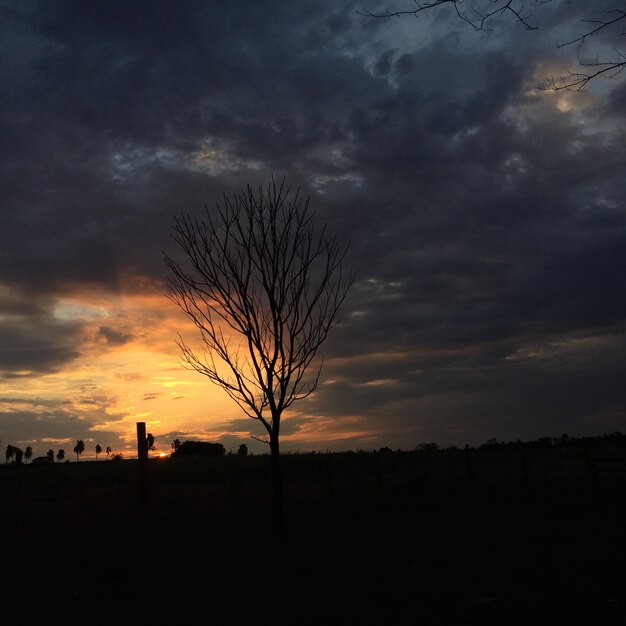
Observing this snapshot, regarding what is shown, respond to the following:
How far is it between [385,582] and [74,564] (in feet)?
22.1

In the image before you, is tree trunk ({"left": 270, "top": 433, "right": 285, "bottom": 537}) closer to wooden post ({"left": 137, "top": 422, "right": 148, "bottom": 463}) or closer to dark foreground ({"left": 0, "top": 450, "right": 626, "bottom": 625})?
dark foreground ({"left": 0, "top": 450, "right": 626, "bottom": 625})

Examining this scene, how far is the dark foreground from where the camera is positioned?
840 centimetres

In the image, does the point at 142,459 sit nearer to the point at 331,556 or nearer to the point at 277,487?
the point at 277,487

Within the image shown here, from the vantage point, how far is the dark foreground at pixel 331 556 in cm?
840

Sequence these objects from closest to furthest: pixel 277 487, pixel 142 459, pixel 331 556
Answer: pixel 331 556, pixel 277 487, pixel 142 459

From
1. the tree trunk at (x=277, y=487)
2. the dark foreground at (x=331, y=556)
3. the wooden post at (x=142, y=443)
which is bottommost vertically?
the dark foreground at (x=331, y=556)

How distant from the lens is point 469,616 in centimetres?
755

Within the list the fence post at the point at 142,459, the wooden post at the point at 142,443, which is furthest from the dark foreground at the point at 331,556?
the wooden post at the point at 142,443

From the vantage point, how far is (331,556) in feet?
40.4

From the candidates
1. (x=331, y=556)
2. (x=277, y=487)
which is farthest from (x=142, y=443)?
(x=331, y=556)

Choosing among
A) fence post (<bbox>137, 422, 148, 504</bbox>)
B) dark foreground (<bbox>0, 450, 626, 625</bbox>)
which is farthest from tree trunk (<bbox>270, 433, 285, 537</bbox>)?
fence post (<bbox>137, 422, 148, 504</bbox>)

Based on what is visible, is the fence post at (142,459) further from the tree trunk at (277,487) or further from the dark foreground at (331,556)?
the tree trunk at (277,487)

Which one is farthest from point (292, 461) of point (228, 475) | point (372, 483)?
point (372, 483)

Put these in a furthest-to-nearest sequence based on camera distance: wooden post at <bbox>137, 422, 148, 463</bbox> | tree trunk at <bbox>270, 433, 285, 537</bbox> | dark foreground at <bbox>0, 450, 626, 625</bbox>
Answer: wooden post at <bbox>137, 422, 148, 463</bbox> < tree trunk at <bbox>270, 433, 285, 537</bbox> < dark foreground at <bbox>0, 450, 626, 625</bbox>
